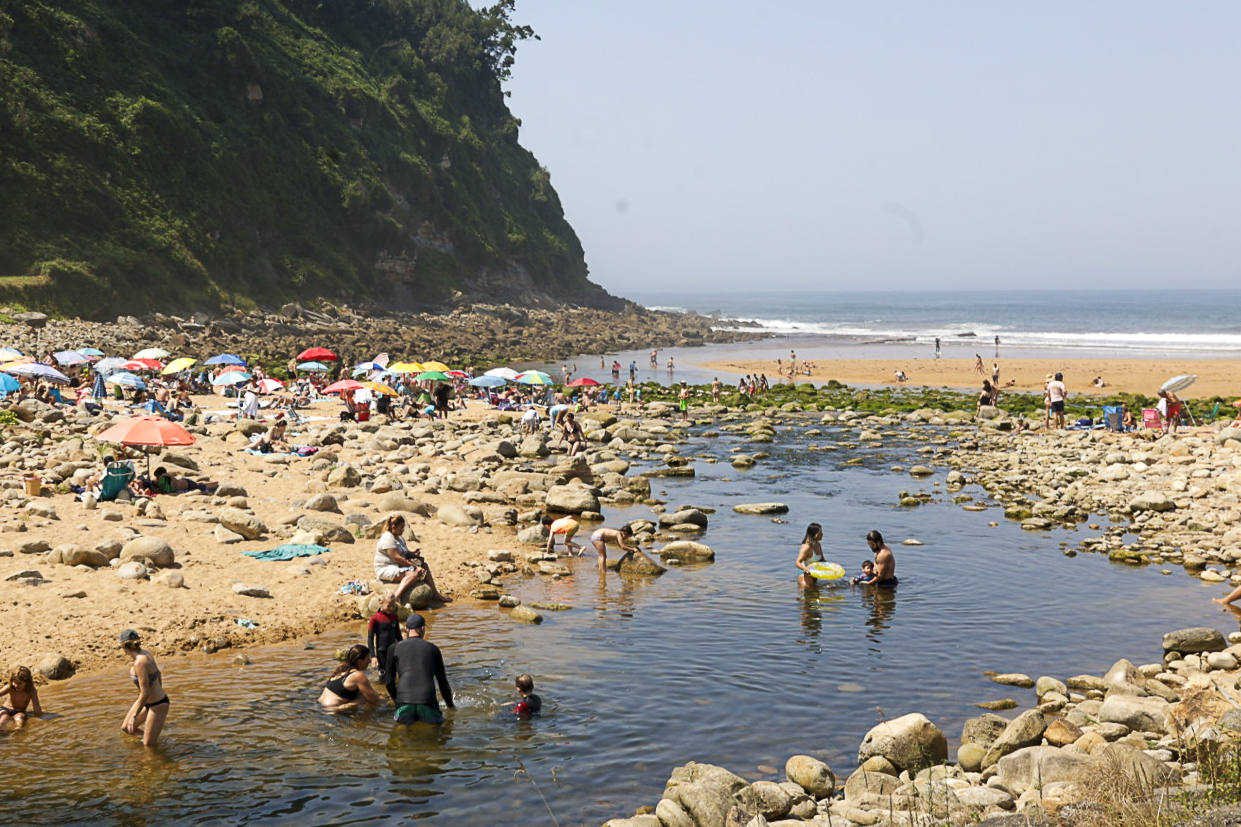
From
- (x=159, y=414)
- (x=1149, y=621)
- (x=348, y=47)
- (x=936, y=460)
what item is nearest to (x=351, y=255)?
(x=348, y=47)

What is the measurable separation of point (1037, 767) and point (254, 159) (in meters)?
86.5

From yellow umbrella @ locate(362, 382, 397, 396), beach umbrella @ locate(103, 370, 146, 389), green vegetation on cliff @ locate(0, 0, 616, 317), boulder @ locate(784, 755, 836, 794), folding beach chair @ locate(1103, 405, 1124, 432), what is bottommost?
boulder @ locate(784, 755, 836, 794)

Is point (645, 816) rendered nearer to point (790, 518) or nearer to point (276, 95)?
point (790, 518)

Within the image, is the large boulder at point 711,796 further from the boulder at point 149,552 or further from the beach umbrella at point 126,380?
the beach umbrella at point 126,380

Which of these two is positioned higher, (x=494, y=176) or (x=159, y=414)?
(x=494, y=176)

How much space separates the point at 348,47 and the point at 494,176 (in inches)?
905

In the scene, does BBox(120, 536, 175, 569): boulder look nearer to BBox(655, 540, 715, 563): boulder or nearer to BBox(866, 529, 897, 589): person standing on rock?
BBox(655, 540, 715, 563): boulder

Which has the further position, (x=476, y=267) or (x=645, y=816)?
(x=476, y=267)

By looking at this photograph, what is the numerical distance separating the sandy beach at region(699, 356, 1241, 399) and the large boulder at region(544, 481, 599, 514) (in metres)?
40.2

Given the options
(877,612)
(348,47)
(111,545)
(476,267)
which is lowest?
(877,612)

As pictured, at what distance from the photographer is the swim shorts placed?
37.8 ft

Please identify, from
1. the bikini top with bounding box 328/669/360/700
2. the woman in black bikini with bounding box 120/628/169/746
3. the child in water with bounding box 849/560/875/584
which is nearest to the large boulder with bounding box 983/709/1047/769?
the bikini top with bounding box 328/669/360/700

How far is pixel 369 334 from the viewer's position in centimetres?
7475

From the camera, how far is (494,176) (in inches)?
4916
